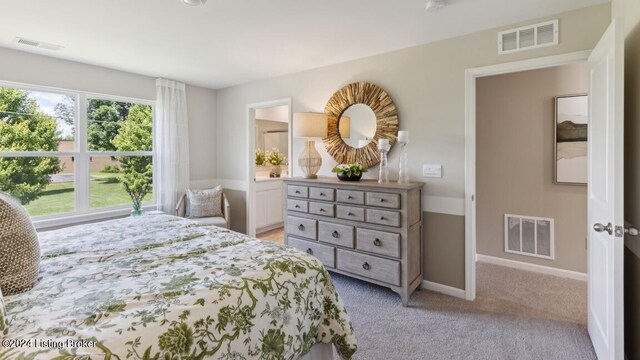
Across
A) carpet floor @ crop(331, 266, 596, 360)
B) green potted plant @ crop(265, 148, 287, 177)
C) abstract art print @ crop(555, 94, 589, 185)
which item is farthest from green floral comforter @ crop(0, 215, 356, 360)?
green potted plant @ crop(265, 148, 287, 177)

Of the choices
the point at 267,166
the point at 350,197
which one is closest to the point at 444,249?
the point at 350,197

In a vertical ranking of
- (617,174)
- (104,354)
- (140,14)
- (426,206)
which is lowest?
(104,354)

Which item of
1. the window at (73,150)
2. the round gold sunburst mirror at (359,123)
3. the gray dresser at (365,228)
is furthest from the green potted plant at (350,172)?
the window at (73,150)

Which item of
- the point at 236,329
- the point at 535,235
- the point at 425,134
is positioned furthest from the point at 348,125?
the point at 236,329

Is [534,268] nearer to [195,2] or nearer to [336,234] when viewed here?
[336,234]

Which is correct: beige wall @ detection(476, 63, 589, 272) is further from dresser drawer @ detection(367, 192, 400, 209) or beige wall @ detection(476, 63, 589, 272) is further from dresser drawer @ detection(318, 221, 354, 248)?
dresser drawer @ detection(318, 221, 354, 248)

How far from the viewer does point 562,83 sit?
3.30 meters

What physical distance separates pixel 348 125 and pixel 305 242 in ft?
4.63

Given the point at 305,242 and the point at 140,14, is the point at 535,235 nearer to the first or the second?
the point at 305,242

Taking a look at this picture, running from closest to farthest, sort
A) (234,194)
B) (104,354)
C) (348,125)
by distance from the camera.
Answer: (104,354) < (348,125) < (234,194)

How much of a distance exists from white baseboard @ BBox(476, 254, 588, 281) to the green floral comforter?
114 inches

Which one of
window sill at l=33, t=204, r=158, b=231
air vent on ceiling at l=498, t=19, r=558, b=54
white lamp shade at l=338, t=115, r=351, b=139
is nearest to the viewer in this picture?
air vent on ceiling at l=498, t=19, r=558, b=54

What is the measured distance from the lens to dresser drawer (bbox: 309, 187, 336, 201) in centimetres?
311

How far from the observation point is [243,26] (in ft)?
8.62
